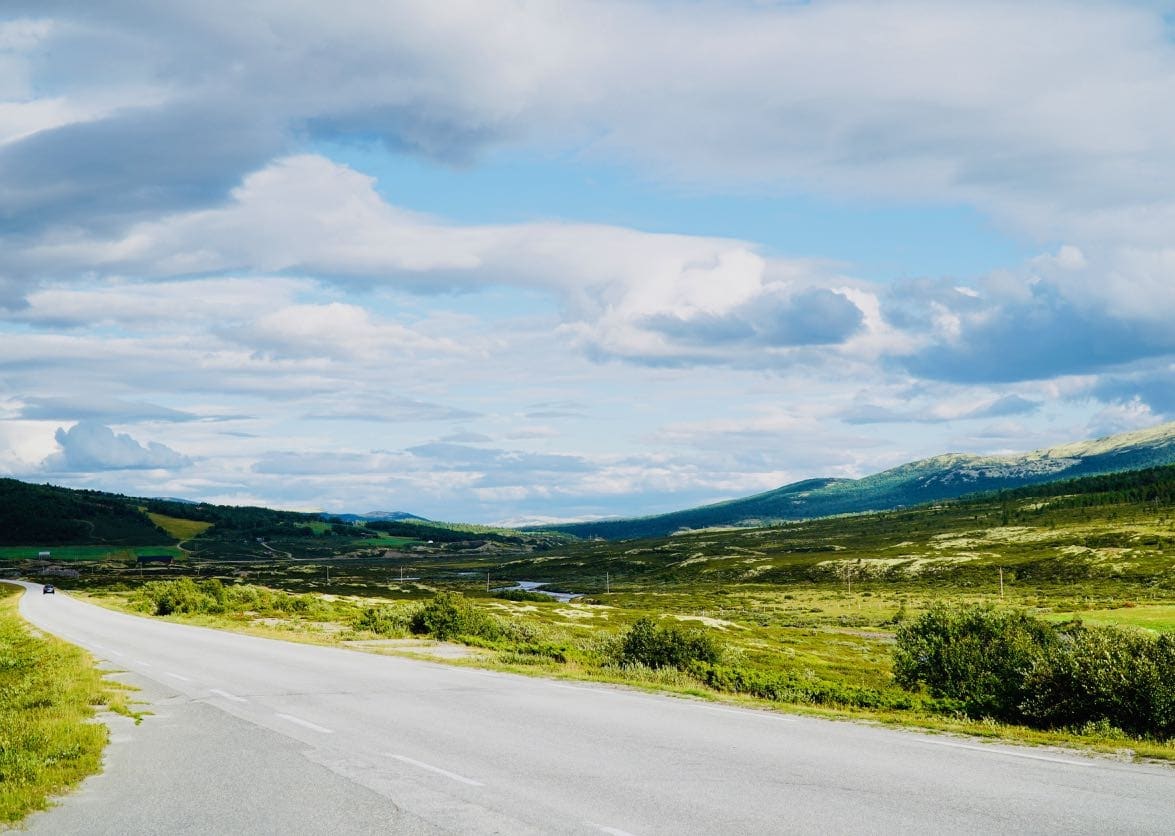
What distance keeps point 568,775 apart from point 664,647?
1782 cm

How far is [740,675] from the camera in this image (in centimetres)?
2473

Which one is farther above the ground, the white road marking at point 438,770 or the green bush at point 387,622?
the white road marking at point 438,770

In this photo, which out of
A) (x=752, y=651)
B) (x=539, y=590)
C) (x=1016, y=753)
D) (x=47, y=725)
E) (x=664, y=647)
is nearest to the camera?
(x=1016, y=753)

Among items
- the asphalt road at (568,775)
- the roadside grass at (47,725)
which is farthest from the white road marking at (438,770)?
the roadside grass at (47,725)

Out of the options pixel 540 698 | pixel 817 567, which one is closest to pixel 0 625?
pixel 540 698

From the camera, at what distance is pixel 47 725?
16.8 meters

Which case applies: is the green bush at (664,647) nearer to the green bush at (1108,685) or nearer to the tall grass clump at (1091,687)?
the tall grass clump at (1091,687)

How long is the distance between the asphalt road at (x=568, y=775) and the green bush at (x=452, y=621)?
20201 millimetres

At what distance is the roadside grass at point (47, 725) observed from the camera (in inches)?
491

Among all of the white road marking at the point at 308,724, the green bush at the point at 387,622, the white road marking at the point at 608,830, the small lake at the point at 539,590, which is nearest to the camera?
the white road marking at the point at 608,830

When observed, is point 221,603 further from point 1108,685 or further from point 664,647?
point 1108,685

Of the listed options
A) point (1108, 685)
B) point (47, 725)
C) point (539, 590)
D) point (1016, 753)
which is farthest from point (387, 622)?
point (539, 590)

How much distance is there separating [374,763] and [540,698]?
7925mm

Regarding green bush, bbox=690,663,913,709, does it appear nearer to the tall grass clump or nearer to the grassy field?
the grassy field
